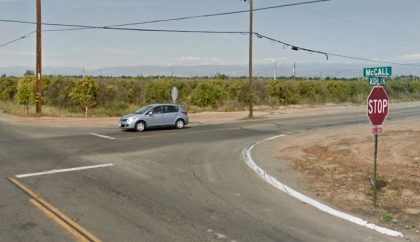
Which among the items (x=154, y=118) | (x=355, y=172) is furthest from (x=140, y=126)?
(x=355, y=172)

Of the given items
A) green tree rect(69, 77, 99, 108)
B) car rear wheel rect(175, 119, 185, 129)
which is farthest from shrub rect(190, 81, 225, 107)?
car rear wheel rect(175, 119, 185, 129)

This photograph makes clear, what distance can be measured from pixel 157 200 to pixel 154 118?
47.0ft

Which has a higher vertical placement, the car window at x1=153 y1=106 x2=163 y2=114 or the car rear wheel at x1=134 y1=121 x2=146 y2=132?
the car window at x1=153 y1=106 x2=163 y2=114

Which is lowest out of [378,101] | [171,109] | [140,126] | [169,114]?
[140,126]

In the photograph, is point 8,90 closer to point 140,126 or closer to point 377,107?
point 140,126

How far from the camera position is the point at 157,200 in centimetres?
812

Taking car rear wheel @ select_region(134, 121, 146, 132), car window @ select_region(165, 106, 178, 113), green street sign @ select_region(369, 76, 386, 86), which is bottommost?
car rear wheel @ select_region(134, 121, 146, 132)

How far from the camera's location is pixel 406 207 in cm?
770

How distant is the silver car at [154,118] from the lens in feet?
70.2

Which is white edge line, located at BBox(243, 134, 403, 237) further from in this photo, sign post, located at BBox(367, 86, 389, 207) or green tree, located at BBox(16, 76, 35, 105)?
green tree, located at BBox(16, 76, 35, 105)

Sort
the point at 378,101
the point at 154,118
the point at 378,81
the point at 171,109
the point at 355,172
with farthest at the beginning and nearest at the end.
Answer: the point at 171,109 < the point at 154,118 < the point at 355,172 < the point at 378,81 < the point at 378,101

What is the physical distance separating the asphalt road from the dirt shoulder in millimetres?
757

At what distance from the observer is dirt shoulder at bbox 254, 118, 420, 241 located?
7575 mm

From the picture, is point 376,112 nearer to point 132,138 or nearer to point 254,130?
point 132,138
